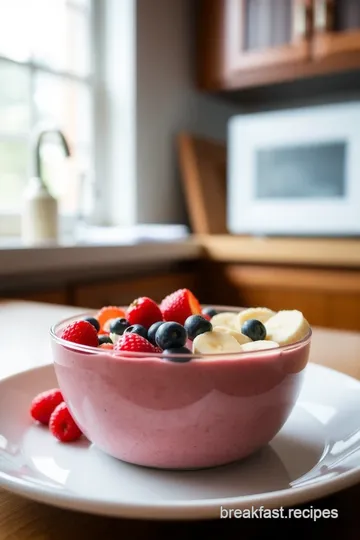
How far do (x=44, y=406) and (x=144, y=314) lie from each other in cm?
11

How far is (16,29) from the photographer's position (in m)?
1.79

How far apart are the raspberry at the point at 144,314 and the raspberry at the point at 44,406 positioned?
91 millimetres

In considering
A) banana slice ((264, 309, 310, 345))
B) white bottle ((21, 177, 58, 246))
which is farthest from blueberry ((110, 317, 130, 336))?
white bottle ((21, 177, 58, 246))

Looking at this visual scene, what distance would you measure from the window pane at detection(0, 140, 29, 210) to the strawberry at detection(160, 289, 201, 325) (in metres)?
1.39

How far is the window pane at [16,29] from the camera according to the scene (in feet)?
5.72

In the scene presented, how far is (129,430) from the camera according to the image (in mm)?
379

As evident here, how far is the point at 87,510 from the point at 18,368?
1.13 feet

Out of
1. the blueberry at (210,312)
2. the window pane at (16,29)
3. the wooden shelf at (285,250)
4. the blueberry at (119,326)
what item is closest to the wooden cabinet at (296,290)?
the wooden shelf at (285,250)

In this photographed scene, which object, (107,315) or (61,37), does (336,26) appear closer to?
(61,37)

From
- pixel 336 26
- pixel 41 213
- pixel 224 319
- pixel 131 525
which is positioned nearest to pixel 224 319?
pixel 224 319

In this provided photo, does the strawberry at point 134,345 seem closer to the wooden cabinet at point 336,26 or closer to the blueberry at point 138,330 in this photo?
the blueberry at point 138,330

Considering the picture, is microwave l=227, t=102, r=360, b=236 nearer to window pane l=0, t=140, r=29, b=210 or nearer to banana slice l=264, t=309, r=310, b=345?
window pane l=0, t=140, r=29, b=210

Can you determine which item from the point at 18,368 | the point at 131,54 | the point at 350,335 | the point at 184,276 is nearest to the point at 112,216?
the point at 184,276

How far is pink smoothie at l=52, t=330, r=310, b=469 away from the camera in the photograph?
0.37m
